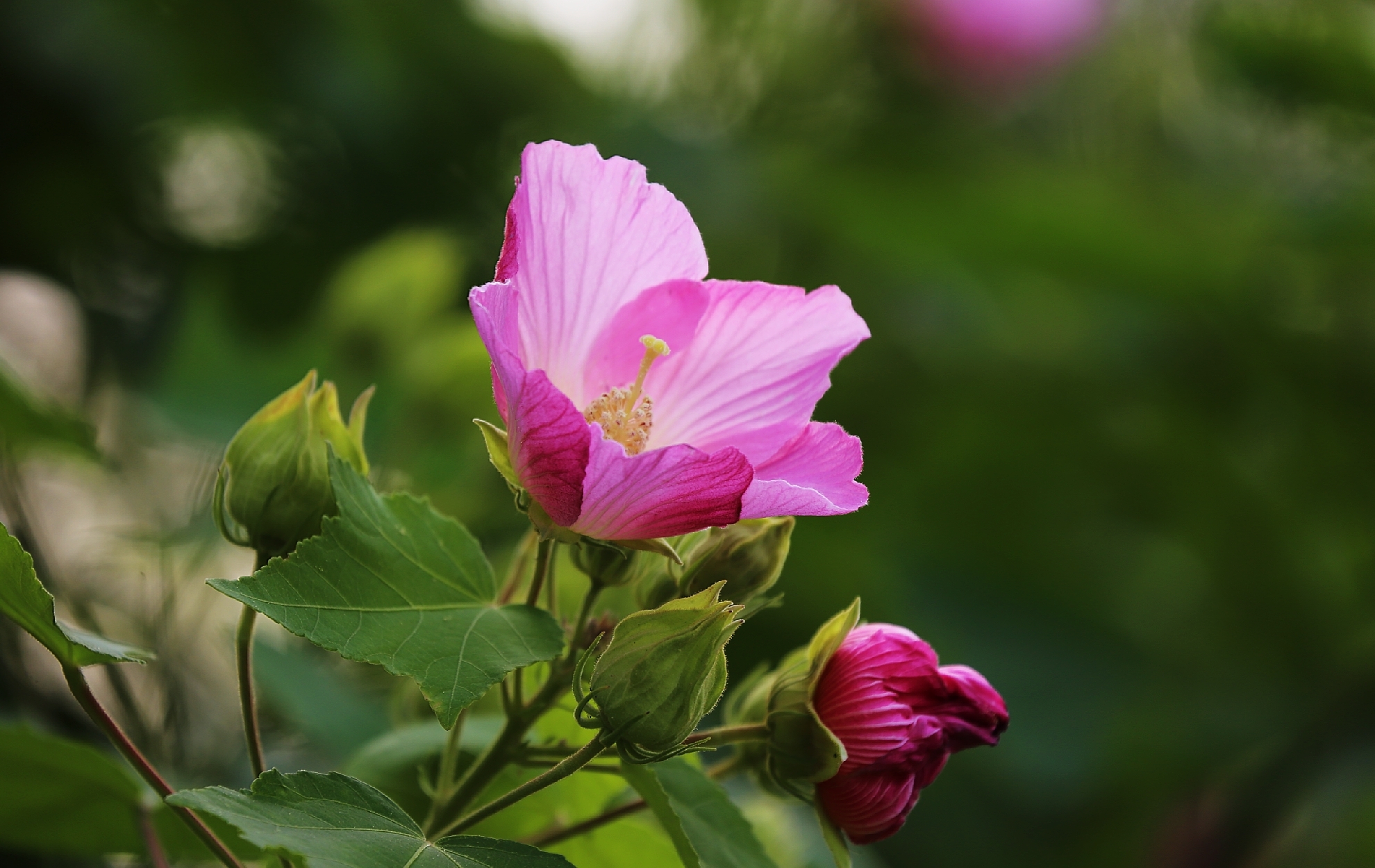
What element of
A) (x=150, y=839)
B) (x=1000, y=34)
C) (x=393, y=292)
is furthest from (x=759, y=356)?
(x=1000, y=34)

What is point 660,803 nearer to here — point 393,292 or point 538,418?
point 538,418

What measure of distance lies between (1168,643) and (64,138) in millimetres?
1657

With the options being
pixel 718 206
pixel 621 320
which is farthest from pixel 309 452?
pixel 718 206

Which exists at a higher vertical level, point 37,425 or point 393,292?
point 393,292

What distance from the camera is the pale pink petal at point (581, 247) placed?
1.81 feet

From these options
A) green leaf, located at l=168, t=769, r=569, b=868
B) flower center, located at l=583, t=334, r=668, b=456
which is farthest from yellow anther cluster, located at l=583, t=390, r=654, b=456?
green leaf, located at l=168, t=769, r=569, b=868

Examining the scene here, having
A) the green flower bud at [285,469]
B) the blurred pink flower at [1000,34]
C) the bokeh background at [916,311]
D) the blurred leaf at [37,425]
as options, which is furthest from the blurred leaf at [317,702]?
the blurred pink flower at [1000,34]

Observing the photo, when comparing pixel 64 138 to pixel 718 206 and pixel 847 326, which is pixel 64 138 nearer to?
pixel 718 206

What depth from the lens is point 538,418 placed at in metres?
0.51

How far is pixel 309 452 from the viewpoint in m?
0.59

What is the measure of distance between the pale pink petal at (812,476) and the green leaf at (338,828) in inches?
6.4

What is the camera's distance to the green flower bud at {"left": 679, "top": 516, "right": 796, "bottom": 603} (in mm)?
583

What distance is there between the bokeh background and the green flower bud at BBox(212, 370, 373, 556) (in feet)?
1.51

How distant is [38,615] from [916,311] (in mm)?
1620
